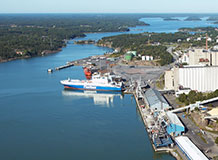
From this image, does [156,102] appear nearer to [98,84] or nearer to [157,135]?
[157,135]

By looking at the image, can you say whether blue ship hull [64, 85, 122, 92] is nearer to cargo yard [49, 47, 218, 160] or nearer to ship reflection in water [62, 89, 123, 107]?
ship reflection in water [62, 89, 123, 107]

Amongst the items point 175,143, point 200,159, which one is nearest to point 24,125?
point 175,143

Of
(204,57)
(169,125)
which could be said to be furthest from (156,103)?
(204,57)

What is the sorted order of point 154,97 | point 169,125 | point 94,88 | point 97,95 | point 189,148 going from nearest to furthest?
point 189,148, point 169,125, point 154,97, point 97,95, point 94,88

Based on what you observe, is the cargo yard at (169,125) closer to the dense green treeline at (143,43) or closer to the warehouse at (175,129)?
the warehouse at (175,129)

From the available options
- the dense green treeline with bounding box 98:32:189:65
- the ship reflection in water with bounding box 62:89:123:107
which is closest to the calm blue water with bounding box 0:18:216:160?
the ship reflection in water with bounding box 62:89:123:107

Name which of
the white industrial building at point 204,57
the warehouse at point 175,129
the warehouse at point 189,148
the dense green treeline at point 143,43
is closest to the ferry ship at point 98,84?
the white industrial building at point 204,57
